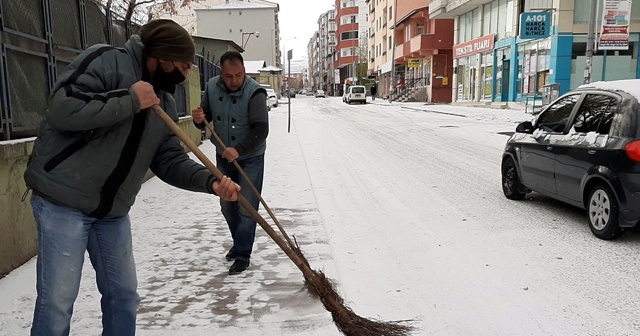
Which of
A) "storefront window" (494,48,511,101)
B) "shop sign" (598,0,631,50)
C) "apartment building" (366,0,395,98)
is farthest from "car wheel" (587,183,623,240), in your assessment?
"apartment building" (366,0,395,98)

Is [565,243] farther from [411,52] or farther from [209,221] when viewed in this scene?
[411,52]

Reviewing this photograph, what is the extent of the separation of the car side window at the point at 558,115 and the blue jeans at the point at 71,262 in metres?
5.47

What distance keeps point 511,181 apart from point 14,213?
19.8 ft

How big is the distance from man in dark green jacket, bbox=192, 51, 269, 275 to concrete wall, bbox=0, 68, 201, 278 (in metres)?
1.52

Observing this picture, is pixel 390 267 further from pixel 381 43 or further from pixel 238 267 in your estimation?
pixel 381 43

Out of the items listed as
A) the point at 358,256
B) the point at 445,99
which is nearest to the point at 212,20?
the point at 445,99

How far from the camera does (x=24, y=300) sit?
3.83 m

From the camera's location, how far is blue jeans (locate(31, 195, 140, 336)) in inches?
92.0

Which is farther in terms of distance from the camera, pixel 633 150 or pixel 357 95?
pixel 357 95

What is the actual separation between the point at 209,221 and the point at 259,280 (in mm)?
2105

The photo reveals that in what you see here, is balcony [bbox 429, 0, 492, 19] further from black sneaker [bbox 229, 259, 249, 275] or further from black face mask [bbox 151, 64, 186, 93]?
black face mask [bbox 151, 64, 186, 93]

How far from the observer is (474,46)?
35406 mm

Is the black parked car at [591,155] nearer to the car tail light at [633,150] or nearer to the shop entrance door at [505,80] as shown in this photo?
the car tail light at [633,150]

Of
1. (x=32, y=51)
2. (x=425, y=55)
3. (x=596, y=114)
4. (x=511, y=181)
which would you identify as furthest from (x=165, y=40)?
(x=425, y=55)
